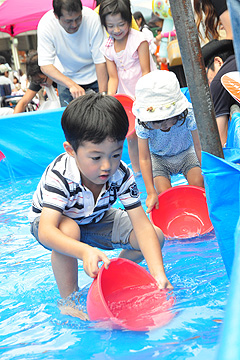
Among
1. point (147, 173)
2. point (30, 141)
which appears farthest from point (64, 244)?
point (30, 141)

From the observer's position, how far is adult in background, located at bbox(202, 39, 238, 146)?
2.89 metres

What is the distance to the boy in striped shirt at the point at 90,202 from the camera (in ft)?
5.32

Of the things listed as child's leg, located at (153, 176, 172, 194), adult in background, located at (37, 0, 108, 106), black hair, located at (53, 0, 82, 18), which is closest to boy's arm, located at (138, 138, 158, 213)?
child's leg, located at (153, 176, 172, 194)

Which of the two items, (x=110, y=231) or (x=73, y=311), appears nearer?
(x=73, y=311)

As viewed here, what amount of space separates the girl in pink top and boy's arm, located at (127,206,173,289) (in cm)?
194

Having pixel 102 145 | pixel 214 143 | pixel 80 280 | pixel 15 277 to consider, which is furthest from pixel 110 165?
pixel 15 277

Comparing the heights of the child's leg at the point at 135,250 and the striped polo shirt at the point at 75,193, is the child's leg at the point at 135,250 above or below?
below

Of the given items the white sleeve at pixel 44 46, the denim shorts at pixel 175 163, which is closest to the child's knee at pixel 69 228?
the denim shorts at pixel 175 163

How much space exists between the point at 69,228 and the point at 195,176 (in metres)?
1.23

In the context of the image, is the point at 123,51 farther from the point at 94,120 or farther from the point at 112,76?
the point at 94,120

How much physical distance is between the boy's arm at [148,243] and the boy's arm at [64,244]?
0.93 ft

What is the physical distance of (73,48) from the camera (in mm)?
4055

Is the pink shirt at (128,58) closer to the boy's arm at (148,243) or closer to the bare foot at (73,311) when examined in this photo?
the boy's arm at (148,243)

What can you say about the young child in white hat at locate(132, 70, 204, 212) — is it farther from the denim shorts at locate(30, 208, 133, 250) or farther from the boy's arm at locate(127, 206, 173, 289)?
the boy's arm at locate(127, 206, 173, 289)
